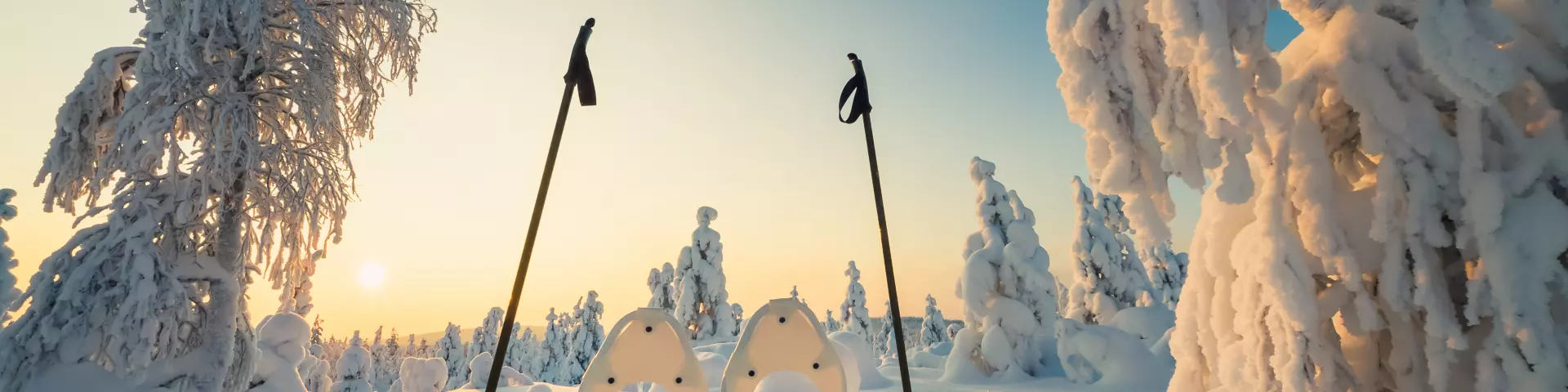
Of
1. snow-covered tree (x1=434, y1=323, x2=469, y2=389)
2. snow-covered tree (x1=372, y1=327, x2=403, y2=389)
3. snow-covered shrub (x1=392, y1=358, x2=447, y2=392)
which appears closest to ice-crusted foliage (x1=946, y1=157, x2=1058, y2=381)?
snow-covered shrub (x1=392, y1=358, x2=447, y2=392)

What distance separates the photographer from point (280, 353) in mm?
8609

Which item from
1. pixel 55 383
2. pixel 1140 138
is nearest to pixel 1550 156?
pixel 1140 138

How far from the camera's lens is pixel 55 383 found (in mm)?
5438

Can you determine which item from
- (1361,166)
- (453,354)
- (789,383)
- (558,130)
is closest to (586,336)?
(453,354)

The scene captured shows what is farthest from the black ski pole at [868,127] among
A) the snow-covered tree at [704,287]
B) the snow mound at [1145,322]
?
the snow-covered tree at [704,287]

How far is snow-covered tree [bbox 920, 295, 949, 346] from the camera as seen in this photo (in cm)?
4106

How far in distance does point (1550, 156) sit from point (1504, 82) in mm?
441

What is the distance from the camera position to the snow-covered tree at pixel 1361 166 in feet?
6.49

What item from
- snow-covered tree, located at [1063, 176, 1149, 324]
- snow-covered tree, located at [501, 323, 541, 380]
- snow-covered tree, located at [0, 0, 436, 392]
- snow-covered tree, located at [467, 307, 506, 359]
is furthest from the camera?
snow-covered tree, located at [501, 323, 541, 380]

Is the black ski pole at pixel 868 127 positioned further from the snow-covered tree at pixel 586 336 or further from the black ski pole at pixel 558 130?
the snow-covered tree at pixel 586 336

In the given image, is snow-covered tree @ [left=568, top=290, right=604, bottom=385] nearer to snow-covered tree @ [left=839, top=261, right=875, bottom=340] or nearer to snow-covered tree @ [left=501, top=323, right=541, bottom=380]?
snow-covered tree @ [left=501, top=323, right=541, bottom=380]

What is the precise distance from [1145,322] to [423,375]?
19.7m

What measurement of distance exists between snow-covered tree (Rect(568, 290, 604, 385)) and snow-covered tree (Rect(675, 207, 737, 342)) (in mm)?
10655

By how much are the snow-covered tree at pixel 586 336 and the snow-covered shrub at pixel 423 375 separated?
52.1 ft
